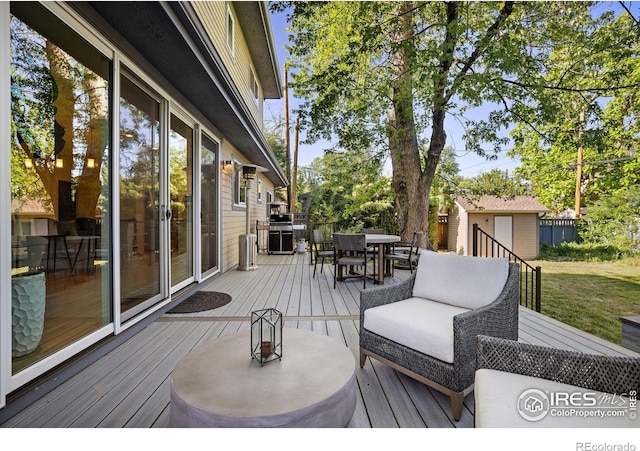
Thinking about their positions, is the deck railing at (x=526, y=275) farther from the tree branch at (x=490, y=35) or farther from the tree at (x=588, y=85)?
the tree at (x=588, y=85)

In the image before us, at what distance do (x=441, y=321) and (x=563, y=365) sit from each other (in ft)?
2.40

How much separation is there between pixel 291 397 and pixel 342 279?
4.23 meters

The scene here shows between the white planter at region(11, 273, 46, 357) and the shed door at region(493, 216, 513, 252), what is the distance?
630 inches

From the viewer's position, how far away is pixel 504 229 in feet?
48.1

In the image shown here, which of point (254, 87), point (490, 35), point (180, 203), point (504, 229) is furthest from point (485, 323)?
point (504, 229)

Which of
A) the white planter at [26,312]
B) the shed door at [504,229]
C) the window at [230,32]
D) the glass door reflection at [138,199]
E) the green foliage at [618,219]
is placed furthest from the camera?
the shed door at [504,229]

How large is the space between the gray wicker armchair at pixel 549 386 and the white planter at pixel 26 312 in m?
2.60

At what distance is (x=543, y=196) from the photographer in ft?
Result: 58.0

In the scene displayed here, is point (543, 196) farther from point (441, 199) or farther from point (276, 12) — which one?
point (276, 12)

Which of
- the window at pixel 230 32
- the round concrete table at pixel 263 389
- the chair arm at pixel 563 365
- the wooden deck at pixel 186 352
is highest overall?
the window at pixel 230 32

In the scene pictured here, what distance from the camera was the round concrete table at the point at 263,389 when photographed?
4.08 feet

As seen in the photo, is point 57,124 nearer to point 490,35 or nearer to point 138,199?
point 138,199

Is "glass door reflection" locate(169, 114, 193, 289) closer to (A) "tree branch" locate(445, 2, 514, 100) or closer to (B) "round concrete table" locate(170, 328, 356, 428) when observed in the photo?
(B) "round concrete table" locate(170, 328, 356, 428)

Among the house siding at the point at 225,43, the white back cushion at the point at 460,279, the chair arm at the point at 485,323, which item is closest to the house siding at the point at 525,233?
the house siding at the point at 225,43
